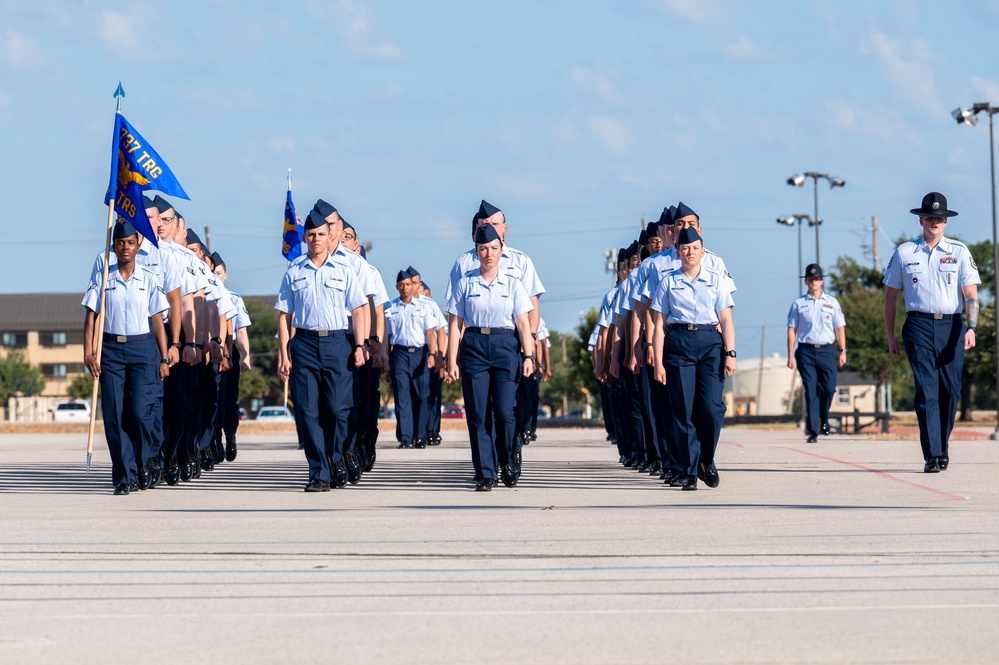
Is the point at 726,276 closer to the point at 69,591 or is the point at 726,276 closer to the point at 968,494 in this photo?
the point at 968,494

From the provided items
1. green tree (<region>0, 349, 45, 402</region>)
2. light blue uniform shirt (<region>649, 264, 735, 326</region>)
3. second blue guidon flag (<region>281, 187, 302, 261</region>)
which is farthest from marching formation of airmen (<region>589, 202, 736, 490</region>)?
green tree (<region>0, 349, 45, 402</region>)

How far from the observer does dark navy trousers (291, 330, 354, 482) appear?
42.8ft

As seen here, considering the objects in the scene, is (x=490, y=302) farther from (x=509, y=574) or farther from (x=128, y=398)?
(x=509, y=574)

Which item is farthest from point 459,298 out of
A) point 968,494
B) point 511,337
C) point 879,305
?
point 879,305

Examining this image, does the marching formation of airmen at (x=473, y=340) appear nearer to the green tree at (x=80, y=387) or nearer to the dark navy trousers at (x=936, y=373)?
the dark navy trousers at (x=936, y=373)

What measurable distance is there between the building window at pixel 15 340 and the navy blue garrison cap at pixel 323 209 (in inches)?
5033

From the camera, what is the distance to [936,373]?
14.2 metres

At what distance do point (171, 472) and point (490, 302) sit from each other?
10.4ft

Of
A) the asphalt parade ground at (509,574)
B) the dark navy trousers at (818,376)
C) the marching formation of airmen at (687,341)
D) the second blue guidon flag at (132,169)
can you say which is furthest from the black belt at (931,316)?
the dark navy trousers at (818,376)

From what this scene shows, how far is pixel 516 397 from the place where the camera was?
546 inches

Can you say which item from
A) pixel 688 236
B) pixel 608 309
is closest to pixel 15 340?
pixel 608 309

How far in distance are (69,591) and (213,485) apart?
6973 millimetres

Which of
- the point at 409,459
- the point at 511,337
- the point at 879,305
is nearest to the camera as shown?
the point at 511,337

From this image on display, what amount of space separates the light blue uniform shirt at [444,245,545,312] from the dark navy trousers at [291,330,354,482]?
3.08ft
